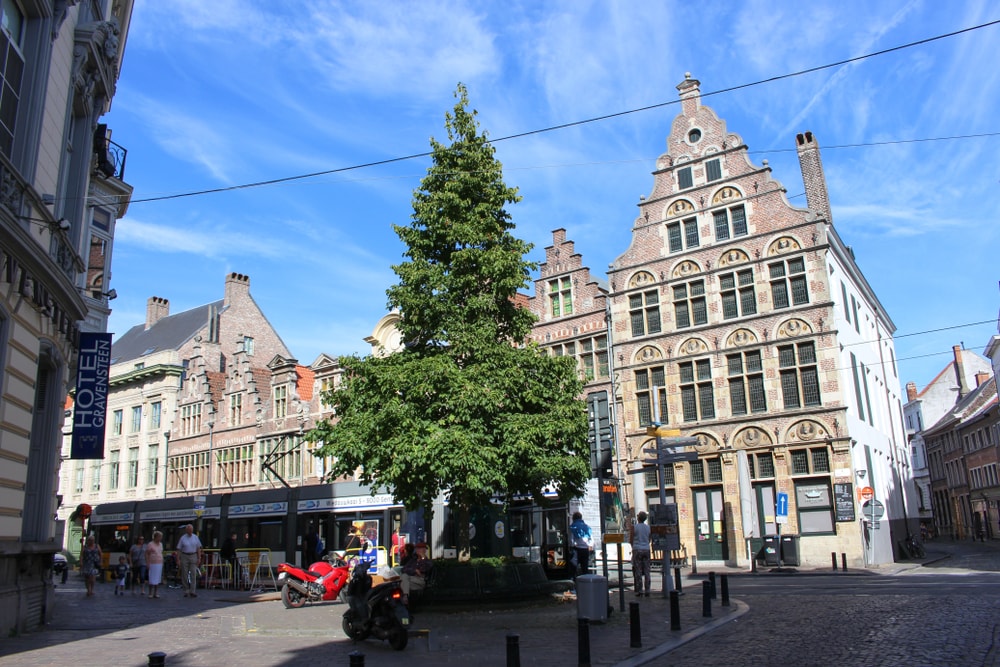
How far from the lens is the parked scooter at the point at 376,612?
10.3 meters

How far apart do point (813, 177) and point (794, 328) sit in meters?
5.86

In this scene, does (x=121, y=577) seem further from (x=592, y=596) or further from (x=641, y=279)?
(x=641, y=279)

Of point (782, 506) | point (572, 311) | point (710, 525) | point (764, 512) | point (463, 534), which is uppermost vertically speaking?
point (572, 311)

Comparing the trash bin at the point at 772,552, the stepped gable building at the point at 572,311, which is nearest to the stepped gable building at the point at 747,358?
the trash bin at the point at 772,552

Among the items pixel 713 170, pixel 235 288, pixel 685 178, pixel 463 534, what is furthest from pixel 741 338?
pixel 235 288

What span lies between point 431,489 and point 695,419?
600 inches

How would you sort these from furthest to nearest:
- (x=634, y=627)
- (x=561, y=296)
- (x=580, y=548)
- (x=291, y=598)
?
(x=561, y=296) < (x=580, y=548) < (x=291, y=598) < (x=634, y=627)

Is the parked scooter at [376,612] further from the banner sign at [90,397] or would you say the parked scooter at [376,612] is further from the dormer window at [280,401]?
the dormer window at [280,401]

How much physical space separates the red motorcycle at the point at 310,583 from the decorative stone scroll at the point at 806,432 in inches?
615

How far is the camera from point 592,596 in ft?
38.9

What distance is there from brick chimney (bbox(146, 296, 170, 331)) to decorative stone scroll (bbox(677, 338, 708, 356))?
141 feet

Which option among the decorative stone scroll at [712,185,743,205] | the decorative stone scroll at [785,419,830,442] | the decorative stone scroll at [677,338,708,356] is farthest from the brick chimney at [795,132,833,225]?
the decorative stone scroll at [785,419,830,442]

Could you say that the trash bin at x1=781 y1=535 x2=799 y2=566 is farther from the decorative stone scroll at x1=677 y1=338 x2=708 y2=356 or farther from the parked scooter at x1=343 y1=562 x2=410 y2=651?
the parked scooter at x1=343 y1=562 x2=410 y2=651

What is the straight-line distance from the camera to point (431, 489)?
Answer: 1546cm
